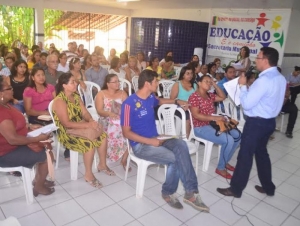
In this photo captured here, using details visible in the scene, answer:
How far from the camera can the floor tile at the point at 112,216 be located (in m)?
2.11

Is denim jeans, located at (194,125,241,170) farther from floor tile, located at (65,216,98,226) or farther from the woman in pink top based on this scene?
the woman in pink top

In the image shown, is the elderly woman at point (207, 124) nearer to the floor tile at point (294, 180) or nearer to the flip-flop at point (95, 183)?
the floor tile at point (294, 180)

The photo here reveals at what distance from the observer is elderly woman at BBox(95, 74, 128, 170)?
9.58 feet

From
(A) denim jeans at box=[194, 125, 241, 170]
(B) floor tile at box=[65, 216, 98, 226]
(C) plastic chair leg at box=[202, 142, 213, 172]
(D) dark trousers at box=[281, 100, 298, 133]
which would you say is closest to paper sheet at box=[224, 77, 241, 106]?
(A) denim jeans at box=[194, 125, 241, 170]

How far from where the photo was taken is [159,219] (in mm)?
2184

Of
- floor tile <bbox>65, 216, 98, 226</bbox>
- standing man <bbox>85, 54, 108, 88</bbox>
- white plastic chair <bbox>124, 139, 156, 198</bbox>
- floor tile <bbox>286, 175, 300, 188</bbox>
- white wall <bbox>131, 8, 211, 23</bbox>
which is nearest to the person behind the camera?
floor tile <bbox>65, 216, 98, 226</bbox>

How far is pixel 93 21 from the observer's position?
946 cm

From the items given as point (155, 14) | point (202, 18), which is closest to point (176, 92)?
point (202, 18)

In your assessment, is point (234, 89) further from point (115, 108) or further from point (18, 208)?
point (18, 208)

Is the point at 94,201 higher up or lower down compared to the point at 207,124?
lower down

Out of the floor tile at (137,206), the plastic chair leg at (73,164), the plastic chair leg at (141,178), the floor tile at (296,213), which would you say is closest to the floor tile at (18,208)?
the plastic chair leg at (73,164)

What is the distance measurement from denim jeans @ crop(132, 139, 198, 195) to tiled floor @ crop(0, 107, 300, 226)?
0.74 feet

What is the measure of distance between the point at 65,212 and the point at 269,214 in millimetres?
1801

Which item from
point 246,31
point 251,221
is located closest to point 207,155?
point 251,221
